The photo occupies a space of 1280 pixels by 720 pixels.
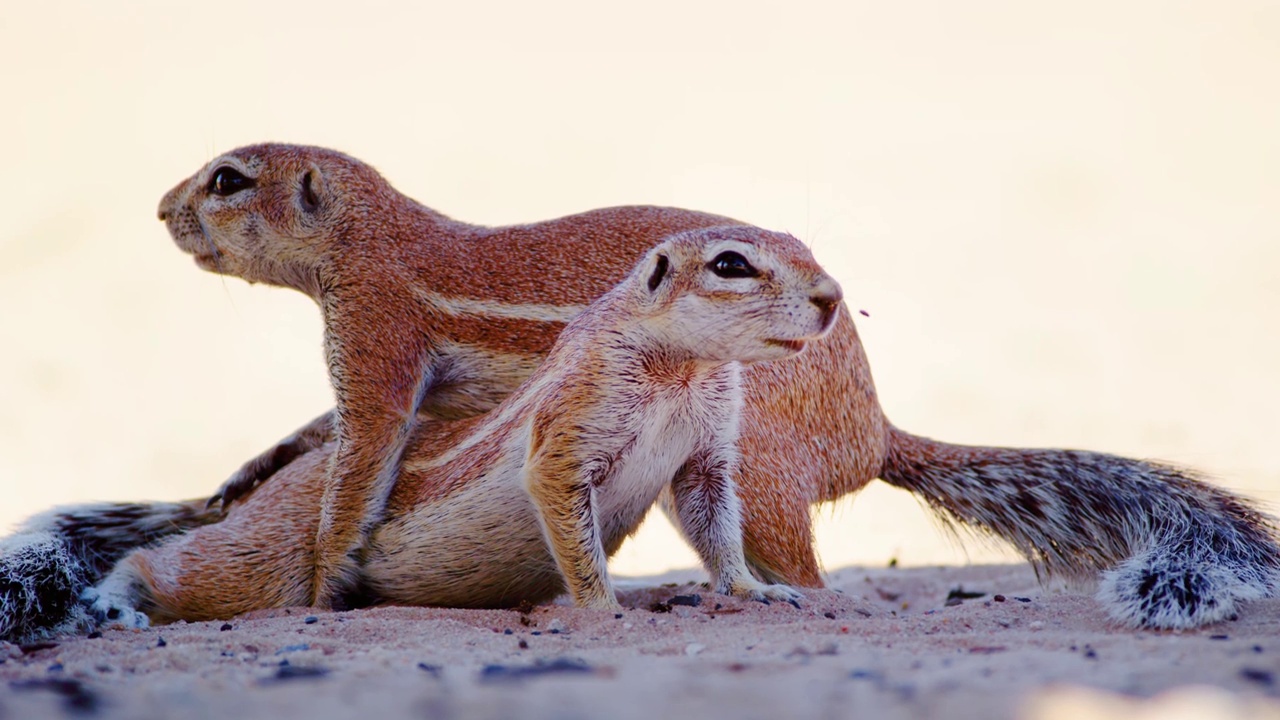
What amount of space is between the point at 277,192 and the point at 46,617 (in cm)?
232

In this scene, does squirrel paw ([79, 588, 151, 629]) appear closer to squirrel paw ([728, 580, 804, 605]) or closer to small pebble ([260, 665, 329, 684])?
small pebble ([260, 665, 329, 684])

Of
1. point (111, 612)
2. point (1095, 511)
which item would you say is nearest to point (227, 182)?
point (111, 612)

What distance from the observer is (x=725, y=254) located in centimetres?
494

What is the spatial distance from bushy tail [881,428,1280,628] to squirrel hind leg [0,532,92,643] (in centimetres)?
360

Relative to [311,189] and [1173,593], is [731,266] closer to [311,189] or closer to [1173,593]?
[1173,593]

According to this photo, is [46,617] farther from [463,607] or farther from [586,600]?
[586,600]

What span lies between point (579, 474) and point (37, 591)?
6.91 feet

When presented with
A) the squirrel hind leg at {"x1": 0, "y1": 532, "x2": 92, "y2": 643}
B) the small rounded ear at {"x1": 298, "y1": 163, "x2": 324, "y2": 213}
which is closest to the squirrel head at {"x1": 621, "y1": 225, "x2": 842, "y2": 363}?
the small rounded ear at {"x1": 298, "y1": 163, "x2": 324, "y2": 213}

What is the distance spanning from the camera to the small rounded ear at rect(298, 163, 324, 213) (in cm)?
642

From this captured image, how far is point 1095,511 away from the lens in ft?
19.1

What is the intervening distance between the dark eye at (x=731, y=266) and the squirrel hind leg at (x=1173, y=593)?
65.3 inches

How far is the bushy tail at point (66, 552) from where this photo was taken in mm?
4957

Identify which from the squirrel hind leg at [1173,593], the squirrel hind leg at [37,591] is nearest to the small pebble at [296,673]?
the squirrel hind leg at [37,591]

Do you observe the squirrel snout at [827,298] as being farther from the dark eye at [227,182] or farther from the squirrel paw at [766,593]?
the dark eye at [227,182]
